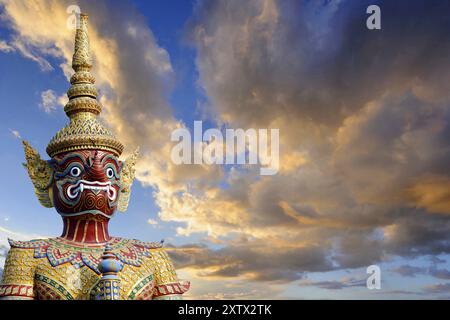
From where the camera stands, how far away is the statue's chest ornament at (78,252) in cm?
1336

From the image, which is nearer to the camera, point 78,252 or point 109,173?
point 78,252

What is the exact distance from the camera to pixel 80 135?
14.2 meters

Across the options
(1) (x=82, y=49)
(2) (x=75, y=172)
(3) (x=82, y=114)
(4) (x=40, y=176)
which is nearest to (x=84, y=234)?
(2) (x=75, y=172)

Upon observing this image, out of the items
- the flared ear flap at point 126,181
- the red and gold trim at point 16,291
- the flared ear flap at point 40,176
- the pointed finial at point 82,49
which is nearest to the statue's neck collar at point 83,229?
the flared ear flap at point 40,176

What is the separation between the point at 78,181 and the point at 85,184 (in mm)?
180

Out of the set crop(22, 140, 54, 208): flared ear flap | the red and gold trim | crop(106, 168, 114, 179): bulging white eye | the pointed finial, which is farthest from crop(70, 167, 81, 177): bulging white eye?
the pointed finial

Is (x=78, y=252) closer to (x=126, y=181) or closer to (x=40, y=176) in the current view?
(x=40, y=176)

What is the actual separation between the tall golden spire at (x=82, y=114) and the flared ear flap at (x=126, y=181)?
28.0 inches

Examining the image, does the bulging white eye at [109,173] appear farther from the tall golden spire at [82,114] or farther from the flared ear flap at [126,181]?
the flared ear flap at [126,181]
